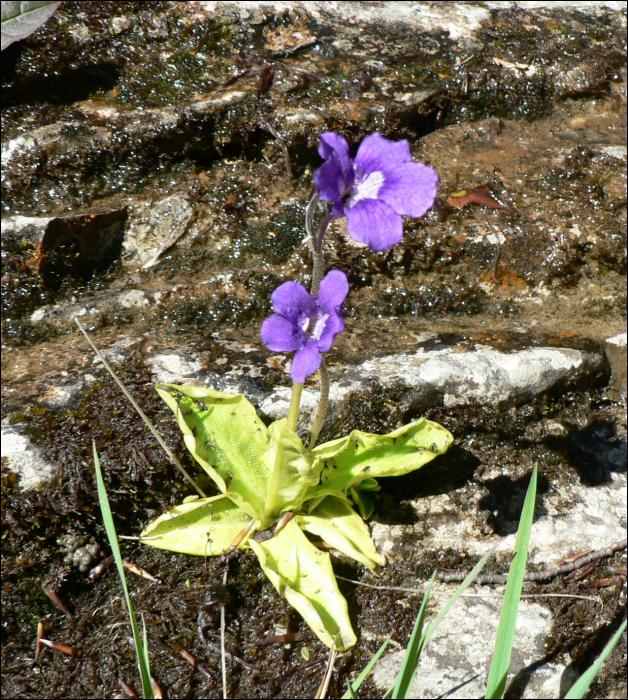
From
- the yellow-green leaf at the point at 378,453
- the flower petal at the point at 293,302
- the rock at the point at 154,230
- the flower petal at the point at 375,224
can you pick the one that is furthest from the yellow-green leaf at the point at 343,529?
the rock at the point at 154,230

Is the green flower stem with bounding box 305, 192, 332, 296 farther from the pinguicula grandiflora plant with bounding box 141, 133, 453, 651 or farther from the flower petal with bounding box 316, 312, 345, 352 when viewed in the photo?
the flower petal with bounding box 316, 312, 345, 352

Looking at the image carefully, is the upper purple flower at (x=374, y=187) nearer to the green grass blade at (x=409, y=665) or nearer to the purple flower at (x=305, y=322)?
the purple flower at (x=305, y=322)

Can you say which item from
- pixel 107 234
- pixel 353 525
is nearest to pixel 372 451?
pixel 353 525

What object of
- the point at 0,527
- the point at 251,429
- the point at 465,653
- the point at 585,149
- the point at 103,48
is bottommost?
the point at 465,653

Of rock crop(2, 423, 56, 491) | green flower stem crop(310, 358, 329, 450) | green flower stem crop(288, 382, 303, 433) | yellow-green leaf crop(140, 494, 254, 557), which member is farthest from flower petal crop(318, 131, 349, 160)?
rock crop(2, 423, 56, 491)

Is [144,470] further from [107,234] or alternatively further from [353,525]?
[107,234]
